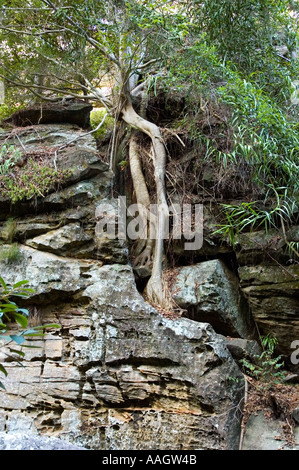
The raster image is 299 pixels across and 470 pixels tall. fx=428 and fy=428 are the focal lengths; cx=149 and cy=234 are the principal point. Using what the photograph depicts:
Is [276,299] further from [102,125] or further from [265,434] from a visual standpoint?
[102,125]

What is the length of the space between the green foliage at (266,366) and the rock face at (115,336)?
13 cm

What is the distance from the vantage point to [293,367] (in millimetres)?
5066

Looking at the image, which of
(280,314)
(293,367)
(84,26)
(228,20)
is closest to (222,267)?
(280,314)

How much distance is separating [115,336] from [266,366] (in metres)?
1.72

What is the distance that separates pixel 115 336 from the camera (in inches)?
182

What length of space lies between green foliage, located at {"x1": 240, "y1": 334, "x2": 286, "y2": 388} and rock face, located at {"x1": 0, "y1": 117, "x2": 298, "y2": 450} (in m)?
0.13

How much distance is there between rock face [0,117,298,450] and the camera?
4.27 metres

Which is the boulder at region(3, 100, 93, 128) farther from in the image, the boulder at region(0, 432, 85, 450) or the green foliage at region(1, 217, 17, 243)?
the boulder at region(0, 432, 85, 450)

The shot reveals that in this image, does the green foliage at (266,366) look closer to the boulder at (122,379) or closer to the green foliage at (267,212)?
the boulder at (122,379)

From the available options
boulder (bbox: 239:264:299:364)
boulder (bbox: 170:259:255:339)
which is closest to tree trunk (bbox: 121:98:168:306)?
boulder (bbox: 170:259:255:339)

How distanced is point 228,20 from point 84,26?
229 cm

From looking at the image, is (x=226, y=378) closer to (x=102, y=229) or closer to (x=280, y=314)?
(x=280, y=314)

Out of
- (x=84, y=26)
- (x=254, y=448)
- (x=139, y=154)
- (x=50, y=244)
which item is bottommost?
(x=254, y=448)

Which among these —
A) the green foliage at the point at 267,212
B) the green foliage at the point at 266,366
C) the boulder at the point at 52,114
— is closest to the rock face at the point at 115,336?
the green foliage at the point at 266,366
